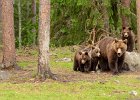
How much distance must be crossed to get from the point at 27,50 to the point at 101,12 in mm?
4664

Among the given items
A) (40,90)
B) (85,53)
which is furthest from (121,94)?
(85,53)

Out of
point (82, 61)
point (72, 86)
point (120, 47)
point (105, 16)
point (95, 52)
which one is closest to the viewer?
point (72, 86)

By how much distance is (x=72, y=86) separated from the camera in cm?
1281

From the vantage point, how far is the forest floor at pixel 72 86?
38.3ft

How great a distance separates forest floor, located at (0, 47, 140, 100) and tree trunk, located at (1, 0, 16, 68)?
50cm

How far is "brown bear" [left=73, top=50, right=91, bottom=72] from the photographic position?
15.6 metres

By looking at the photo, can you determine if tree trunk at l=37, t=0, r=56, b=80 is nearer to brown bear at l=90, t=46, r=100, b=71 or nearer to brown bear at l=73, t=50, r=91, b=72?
brown bear at l=73, t=50, r=91, b=72

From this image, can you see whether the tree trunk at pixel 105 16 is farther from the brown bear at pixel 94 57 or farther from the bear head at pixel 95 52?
the bear head at pixel 95 52

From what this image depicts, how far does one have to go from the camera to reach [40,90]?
1230 centimetres

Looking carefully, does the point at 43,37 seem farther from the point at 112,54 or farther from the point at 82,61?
the point at 112,54

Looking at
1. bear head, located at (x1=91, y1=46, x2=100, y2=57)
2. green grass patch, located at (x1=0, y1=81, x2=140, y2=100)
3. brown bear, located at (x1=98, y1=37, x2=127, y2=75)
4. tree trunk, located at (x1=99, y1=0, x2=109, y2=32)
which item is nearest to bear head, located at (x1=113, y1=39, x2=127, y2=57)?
brown bear, located at (x1=98, y1=37, x2=127, y2=75)

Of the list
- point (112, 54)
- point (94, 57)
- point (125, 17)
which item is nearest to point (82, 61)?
point (94, 57)

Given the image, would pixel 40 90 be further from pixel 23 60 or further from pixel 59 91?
pixel 23 60

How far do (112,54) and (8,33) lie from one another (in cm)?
388
